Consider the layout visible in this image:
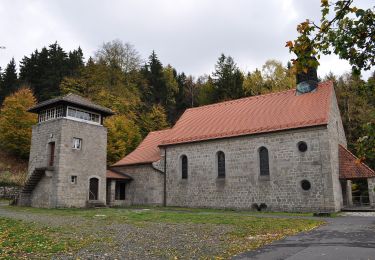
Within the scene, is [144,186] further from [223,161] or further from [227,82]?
[227,82]

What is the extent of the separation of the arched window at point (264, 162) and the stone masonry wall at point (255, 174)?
290 mm

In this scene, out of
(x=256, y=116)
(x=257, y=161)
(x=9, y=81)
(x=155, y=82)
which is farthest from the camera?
(x=155, y=82)

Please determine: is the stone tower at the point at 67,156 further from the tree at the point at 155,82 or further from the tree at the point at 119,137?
the tree at the point at 155,82

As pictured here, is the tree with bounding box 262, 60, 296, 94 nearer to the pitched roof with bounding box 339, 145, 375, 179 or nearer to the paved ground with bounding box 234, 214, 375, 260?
the pitched roof with bounding box 339, 145, 375, 179

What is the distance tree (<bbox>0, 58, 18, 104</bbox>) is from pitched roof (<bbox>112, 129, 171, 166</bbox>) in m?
26.7

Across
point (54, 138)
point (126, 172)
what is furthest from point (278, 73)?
point (54, 138)

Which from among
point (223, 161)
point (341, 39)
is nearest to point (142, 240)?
point (341, 39)

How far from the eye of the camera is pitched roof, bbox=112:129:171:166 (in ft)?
94.4

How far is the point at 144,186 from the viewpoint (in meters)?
28.3

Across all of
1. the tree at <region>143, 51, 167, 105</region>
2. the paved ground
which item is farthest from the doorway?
the tree at <region>143, 51, 167, 105</region>

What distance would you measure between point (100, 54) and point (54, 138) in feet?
105

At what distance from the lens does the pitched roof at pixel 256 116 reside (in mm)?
22469

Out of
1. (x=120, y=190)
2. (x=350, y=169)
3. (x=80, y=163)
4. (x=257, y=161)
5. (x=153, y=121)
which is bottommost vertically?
(x=120, y=190)

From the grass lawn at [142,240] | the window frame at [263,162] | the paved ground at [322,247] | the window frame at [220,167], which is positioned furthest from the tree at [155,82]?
the paved ground at [322,247]
